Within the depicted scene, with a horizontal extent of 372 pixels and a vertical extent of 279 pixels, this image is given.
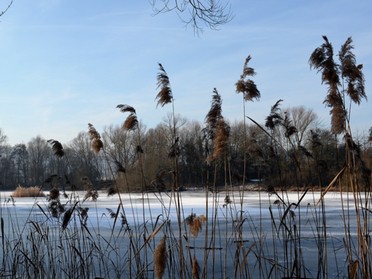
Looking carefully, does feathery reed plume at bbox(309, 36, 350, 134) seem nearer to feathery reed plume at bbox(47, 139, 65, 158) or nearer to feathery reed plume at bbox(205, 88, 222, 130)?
feathery reed plume at bbox(205, 88, 222, 130)

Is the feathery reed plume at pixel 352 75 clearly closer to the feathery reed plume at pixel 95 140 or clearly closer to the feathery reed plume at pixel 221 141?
the feathery reed plume at pixel 221 141

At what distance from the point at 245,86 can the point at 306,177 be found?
5.99ft

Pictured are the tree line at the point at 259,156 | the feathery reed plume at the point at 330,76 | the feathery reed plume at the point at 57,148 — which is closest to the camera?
the feathery reed plume at the point at 330,76

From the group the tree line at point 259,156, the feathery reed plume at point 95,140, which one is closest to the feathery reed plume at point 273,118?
the tree line at point 259,156

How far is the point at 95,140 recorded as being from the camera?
155 inches

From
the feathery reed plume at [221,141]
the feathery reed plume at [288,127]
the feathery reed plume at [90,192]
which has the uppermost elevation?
the feathery reed plume at [288,127]

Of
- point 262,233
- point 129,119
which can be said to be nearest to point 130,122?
point 129,119

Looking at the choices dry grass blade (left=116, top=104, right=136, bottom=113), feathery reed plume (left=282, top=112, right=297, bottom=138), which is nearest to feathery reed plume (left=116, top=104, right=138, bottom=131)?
dry grass blade (left=116, top=104, right=136, bottom=113)

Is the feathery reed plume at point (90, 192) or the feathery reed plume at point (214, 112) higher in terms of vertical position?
the feathery reed plume at point (214, 112)

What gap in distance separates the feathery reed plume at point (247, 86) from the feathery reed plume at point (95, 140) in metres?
1.22

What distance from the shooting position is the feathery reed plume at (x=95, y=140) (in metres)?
3.90

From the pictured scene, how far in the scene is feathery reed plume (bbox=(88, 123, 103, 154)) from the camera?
3902 mm

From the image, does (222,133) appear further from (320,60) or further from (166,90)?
(320,60)

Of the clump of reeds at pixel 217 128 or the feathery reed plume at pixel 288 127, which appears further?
the feathery reed plume at pixel 288 127
